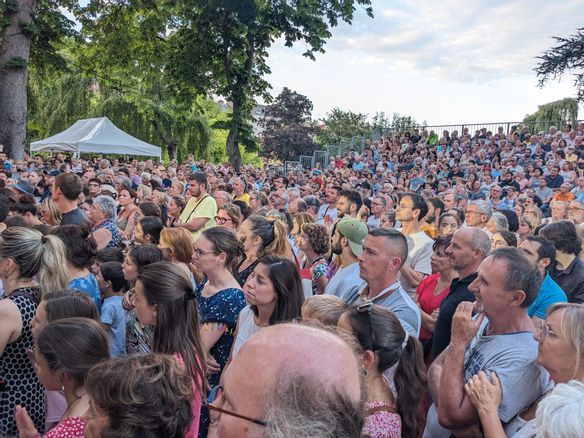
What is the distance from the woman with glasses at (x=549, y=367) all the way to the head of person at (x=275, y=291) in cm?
132

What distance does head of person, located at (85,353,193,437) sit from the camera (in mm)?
2023

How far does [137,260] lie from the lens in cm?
425

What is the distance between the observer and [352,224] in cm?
490

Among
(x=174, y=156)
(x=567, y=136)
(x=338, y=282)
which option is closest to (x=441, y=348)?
(x=338, y=282)

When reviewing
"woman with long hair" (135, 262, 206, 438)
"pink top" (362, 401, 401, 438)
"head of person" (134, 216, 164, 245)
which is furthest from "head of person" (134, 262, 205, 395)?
"head of person" (134, 216, 164, 245)

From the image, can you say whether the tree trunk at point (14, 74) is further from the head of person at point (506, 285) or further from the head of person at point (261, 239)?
the head of person at point (506, 285)

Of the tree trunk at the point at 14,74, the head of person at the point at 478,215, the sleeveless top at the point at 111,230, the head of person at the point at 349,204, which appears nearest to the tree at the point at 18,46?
the tree trunk at the point at 14,74

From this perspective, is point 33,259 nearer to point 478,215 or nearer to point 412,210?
point 412,210

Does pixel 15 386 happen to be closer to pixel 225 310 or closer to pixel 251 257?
pixel 225 310

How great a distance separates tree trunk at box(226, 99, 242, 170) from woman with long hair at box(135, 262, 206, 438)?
64.0 ft

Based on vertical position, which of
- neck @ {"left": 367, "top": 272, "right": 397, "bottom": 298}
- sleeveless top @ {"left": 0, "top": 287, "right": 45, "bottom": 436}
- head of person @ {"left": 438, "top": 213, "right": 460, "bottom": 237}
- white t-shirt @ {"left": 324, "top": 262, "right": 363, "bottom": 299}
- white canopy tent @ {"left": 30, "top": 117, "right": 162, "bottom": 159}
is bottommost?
sleeveless top @ {"left": 0, "top": 287, "right": 45, "bottom": 436}

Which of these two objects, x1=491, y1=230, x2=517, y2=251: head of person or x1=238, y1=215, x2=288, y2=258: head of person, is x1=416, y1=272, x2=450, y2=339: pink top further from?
x1=238, y1=215, x2=288, y2=258: head of person

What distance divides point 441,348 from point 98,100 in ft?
123

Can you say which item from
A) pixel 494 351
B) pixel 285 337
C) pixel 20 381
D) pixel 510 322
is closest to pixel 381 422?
pixel 494 351
